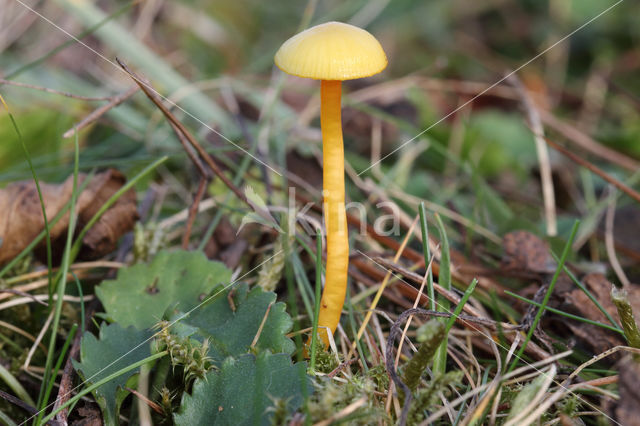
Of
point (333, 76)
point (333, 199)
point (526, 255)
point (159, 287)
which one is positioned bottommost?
point (526, 255)

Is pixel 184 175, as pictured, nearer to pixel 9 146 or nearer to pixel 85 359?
pixel 9 146

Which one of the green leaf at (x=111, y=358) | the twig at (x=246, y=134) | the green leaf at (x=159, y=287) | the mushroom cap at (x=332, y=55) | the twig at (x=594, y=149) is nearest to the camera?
the mushroom cap at (x=332, y=55)

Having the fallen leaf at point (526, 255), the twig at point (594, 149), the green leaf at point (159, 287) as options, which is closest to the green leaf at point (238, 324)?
the green leaf at point (159, 287)

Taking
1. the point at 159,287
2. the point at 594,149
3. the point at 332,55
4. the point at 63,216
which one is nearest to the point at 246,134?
the point at 63,216

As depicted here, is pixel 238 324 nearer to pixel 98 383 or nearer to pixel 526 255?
pixel 98 383

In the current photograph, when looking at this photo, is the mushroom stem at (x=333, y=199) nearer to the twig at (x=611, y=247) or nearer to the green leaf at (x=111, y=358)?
the green leaf at (x=111, y=358)

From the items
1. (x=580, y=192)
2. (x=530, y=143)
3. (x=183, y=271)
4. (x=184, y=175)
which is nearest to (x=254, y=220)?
(x=183, y=271)

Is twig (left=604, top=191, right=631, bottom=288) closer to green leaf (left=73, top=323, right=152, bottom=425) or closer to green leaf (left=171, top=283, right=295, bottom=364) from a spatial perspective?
green leaf (left=171, top=283, right=295, bottom=364)
